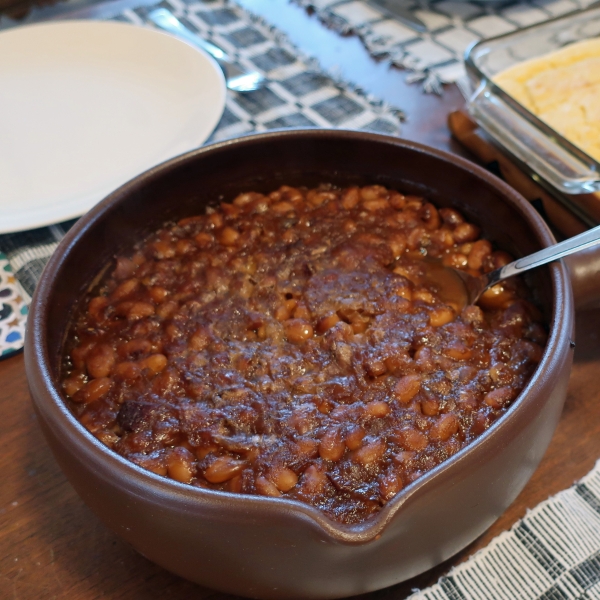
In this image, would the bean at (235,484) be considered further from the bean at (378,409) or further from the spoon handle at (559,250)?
the spoon handle at (559,250)

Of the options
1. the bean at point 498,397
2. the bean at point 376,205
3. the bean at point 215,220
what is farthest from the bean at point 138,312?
the bean at point 498,397

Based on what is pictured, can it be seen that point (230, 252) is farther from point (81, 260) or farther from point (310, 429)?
point (310, 429)

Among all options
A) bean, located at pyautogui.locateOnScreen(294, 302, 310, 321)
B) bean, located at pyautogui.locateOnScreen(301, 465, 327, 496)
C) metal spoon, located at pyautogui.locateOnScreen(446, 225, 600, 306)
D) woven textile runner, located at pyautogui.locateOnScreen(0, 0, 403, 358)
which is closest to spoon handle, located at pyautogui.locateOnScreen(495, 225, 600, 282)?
metal spoon, located at pyautogui.locateOnScreen(446, 225, 600, 306)

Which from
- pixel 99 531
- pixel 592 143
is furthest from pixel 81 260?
pixel 592 143

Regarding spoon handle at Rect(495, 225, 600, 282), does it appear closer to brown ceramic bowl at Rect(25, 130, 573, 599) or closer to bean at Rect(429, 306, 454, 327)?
brown ceramic bowl at Rect(25, 130, 573, 599)

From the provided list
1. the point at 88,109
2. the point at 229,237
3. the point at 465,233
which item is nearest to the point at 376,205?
the point at 465,233
